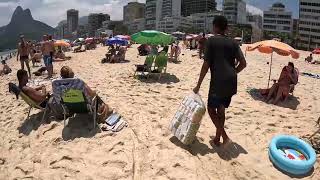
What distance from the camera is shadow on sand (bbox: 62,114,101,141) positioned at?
5.48 meters

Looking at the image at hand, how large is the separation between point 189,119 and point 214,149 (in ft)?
1.76

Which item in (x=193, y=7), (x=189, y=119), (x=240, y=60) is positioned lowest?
(x=189, y=119)

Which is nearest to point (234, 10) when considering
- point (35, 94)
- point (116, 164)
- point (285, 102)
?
point (285, 102)

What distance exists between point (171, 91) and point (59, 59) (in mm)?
11438

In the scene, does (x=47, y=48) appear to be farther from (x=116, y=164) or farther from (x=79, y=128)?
(x=116, y=164)

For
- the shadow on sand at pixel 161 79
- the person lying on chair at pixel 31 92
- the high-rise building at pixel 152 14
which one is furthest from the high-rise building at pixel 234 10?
the person lying on chair at pixel 31 92

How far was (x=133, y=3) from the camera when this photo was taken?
17775cm

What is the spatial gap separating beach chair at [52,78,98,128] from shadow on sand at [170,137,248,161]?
1.37 metres

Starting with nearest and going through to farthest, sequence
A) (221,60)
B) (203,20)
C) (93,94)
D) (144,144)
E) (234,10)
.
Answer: (221,60) → (144,144) → (93,94) → (203,20) → (234,10)

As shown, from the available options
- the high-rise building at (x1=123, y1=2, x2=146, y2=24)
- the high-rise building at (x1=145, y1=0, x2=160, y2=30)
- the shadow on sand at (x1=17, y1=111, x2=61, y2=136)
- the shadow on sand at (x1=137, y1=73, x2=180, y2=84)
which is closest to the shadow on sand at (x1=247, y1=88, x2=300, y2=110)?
the shadow on sand at (x1=137, y1=73, x2=180, y2=84)

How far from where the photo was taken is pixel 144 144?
5.13 m

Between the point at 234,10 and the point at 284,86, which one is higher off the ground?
the point at 234,10

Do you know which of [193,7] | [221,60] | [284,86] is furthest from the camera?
[193,7]

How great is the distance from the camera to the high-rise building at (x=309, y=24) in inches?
3814
